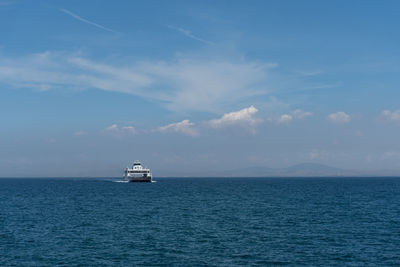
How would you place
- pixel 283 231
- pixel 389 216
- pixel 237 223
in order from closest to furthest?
1. pixel 283 231
2. pixel 237 223
3. pixel 389 216

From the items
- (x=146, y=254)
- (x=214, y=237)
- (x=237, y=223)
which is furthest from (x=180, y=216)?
(x=146, y=254)

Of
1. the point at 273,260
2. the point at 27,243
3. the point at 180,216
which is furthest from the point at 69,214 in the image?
the point at 273,260

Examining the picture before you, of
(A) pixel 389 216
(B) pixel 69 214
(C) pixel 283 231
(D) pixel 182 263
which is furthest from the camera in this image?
(B) pixel 69 214

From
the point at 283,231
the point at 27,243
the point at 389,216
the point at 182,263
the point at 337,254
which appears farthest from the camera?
the point at 389,216

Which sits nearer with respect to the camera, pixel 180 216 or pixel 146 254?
pixel 146 254

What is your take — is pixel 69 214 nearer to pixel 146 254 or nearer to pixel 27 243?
pixel 27 243

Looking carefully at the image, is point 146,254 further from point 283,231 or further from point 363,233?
point 363,233

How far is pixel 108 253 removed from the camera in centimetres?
3875

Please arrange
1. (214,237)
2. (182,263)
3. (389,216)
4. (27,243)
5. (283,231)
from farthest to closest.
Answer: (389,216) < (283,231) < (214,237) < (27,243) < (182,263)

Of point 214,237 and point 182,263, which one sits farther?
point 214,237

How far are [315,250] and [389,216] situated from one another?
1331 inches

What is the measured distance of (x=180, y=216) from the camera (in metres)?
66.8

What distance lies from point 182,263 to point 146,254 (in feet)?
16.9

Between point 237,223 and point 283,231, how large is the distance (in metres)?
9.63
